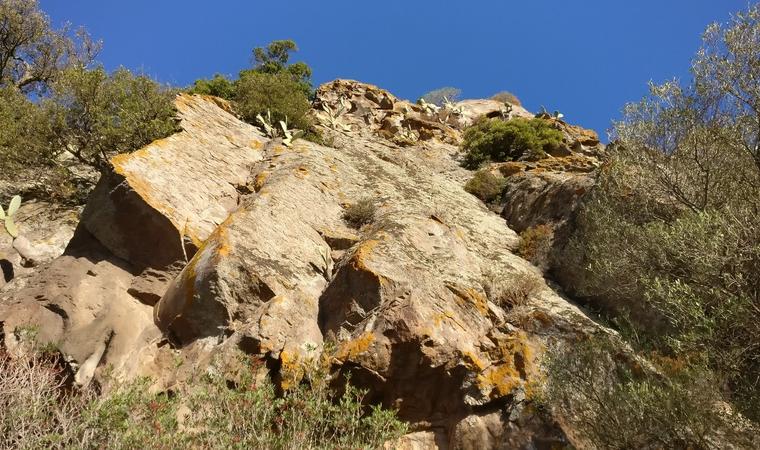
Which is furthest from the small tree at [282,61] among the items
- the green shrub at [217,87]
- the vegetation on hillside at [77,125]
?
the vegetation on hillside at [77,125]

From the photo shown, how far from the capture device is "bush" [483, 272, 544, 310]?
10211 millimetres

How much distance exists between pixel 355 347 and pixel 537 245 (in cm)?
712

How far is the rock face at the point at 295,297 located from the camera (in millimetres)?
7680

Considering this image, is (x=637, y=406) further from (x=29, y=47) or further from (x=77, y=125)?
(x=29, y=47)

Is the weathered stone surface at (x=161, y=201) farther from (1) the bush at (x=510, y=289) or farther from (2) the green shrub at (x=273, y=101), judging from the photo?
(2) the green shrub at (x=273, y=101)

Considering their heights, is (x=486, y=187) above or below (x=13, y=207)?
above

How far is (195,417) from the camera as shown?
629 cm

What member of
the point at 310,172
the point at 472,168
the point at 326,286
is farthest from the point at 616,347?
the point at 472,168

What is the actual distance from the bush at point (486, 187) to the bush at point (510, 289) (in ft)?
23.5

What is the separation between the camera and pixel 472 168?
73.4 ft

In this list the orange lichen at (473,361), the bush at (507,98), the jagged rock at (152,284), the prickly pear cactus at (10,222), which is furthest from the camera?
the bush at (507,98)

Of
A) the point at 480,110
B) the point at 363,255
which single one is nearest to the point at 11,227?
the point at 363,255

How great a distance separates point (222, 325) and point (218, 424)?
8.36 feet

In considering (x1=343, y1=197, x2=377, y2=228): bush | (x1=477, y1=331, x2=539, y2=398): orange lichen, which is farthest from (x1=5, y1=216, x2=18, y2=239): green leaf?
(x1=477, y1=331, x2=539, y2=398): orange lichen
